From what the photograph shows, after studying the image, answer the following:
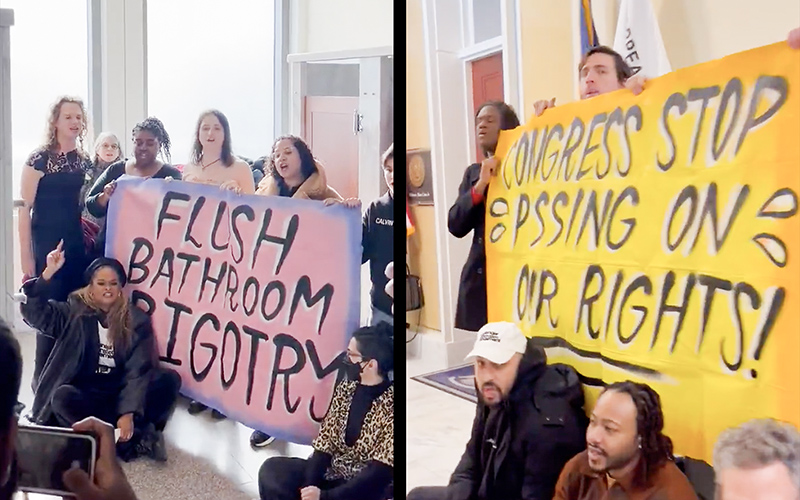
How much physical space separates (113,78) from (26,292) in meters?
0.51

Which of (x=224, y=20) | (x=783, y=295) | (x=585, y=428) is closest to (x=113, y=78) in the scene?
(x=224, y=20)

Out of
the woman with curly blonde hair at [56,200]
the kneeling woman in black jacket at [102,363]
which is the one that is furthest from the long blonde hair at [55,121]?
the kneeling woman in black jacket at [102,363]

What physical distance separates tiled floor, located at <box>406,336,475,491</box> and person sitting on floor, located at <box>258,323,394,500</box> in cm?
4

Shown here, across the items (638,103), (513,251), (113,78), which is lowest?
(513,251)

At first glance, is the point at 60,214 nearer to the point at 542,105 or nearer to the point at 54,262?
the point at 54,262

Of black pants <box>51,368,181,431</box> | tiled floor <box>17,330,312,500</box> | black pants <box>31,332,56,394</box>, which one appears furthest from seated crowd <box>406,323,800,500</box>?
black pants <box>31,332,56,394</box>

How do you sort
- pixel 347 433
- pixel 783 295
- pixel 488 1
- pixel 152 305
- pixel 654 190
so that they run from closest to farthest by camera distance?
pixel 783 295, pixel 654 190, pixel 488 1, pixel 347 433, pixel 152 305

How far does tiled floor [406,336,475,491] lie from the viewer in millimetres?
1217

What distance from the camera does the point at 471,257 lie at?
1.22 metres

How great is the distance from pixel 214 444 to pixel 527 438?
678mm

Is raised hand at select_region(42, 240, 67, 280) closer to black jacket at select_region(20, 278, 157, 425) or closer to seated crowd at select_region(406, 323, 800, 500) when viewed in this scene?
black jacket at select_region(20, 278, 157, 425)

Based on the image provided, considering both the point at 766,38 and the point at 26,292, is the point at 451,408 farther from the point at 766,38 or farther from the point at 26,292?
the point at 26,292

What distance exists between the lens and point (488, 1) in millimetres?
1170

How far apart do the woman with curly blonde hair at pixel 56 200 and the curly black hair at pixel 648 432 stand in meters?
1.17
